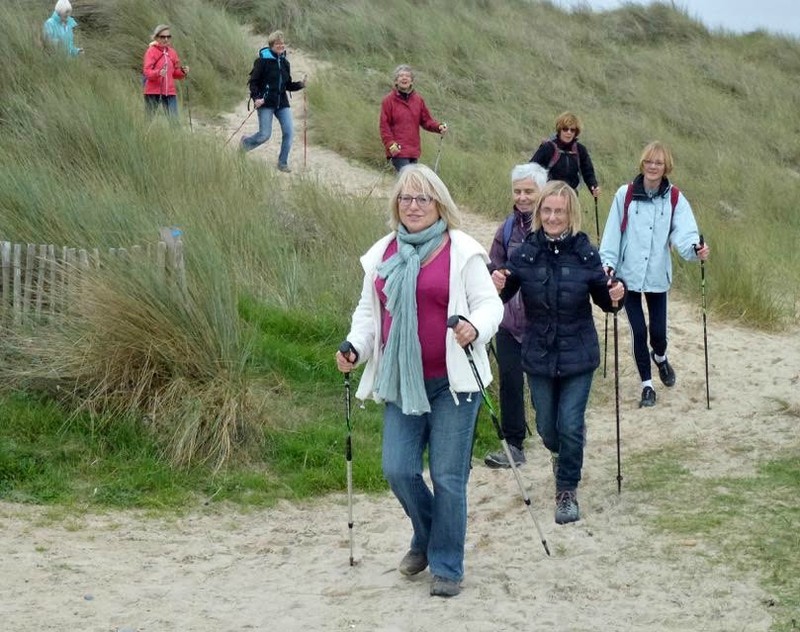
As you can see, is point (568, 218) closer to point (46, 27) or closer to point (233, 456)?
point (233, 456)

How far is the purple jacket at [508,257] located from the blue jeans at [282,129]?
27.8ft

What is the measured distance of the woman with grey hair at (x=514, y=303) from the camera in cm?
718

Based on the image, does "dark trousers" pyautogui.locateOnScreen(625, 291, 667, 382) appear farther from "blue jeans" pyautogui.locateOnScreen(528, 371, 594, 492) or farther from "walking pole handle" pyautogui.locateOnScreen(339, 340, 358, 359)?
"walking pole handle" pyautogui.locateOnScreen(339, 340, 358, 359)

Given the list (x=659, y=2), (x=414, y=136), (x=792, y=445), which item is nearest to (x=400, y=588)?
(x=792, y=445)

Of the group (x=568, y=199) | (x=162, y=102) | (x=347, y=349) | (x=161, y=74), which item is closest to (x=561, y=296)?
(x=568, y=199)

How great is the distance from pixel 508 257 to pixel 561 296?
801 mm

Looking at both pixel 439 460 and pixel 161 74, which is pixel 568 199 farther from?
pixel 161 74

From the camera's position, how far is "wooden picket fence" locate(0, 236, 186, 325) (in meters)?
8.38

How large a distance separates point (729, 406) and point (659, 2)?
946 inches

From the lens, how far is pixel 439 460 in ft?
17.9

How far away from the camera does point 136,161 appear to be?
12031 mm

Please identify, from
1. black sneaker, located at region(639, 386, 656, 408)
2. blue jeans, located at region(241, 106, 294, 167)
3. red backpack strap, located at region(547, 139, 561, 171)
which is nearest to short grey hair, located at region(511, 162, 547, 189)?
black sneaker, located at region(639, 386, 656, 408)

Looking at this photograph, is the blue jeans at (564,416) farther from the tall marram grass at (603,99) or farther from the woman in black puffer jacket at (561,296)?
the tall marram grass at (603,99)

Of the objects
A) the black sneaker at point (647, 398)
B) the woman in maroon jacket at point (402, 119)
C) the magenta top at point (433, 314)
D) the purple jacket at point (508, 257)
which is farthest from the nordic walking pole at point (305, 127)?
the magenta top at point (433, 314)
